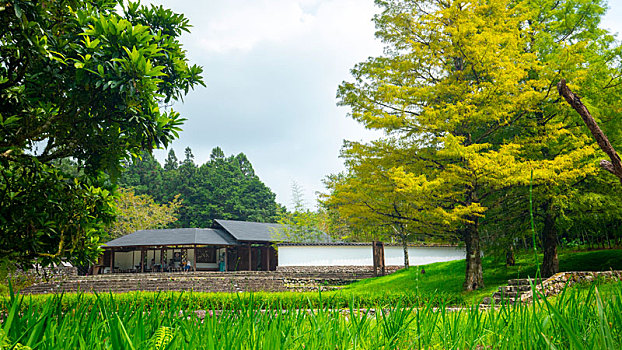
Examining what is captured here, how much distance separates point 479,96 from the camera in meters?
12.9

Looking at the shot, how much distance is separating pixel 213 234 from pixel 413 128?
21838 millimetres

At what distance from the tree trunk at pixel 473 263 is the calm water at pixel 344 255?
15.3 m

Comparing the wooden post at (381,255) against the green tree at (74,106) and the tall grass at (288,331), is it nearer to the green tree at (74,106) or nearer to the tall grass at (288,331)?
the green tree at (74,106)

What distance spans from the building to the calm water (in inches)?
87.8

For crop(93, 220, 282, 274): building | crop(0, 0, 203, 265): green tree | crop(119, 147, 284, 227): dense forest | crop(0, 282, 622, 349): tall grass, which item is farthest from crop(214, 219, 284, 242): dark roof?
crop(0, 282, 622, 349): tall grass

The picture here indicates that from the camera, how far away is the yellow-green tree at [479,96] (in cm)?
1231

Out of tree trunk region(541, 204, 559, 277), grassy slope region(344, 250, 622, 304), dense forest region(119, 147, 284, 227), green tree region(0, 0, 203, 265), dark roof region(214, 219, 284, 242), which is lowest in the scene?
grassy slope region(344, 250, 622, 304)

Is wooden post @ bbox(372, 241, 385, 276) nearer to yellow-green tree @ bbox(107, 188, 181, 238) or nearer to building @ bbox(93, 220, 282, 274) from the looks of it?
building @ bbox(93, 220, 282, 274)

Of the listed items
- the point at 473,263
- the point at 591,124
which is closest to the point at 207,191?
the point at 473,263

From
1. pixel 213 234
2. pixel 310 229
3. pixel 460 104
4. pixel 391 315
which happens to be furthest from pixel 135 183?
A: pixel 391 315

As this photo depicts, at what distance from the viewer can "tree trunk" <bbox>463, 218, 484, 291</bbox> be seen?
13.7 metres

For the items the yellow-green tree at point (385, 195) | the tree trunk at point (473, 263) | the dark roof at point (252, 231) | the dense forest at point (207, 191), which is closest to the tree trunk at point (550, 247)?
the tree trunk at point (473, 263)

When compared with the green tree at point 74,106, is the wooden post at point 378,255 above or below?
below

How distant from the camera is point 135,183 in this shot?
58.2 metres
